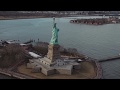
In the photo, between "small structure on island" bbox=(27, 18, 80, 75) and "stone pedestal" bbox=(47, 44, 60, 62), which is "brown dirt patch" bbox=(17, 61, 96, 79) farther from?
"stone pedestal" bbox=(47, 44, 60, 62)

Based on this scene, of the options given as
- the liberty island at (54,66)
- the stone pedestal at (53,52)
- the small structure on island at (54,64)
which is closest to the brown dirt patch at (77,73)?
the liberty island at (54,66)

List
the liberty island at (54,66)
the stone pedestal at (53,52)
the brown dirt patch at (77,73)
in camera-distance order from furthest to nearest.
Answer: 1. the stone pedestal at (53,52)
2. the liberty island at (54,66)
3. the brown dirt patch at (77,73)

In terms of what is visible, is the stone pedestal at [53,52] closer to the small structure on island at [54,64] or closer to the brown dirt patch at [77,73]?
the small structure on island at [54,64]

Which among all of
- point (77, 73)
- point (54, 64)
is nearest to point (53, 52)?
point (54, 64)

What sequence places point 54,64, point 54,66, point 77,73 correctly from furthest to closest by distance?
point 54,64 < point 54,66 < point 77,73

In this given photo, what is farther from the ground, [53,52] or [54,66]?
[53,52]

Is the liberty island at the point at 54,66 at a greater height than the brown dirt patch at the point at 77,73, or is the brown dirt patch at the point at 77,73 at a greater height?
the liberty island at the point at 54,66

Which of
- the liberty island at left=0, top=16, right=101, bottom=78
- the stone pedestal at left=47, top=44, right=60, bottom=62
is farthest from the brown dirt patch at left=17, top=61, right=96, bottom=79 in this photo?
the stone pedestal at left=47, top=44, right=60, bottom=62

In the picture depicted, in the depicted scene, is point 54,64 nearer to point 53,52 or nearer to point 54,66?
point 54,66
